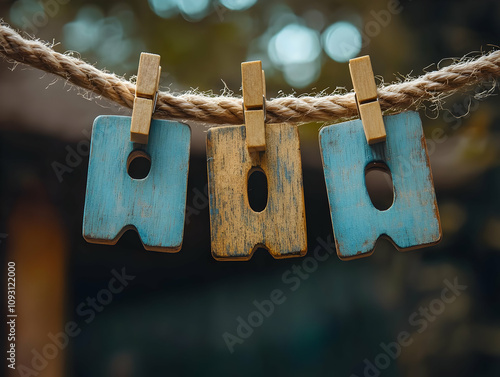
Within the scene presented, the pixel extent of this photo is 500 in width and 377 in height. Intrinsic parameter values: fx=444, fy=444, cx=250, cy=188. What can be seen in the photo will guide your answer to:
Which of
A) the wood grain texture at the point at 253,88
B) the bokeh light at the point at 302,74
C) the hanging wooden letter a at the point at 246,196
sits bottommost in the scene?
the hanging wooden letter a at the point at 246,196

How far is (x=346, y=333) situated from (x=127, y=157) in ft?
4.96

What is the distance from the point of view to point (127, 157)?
697 millimetres

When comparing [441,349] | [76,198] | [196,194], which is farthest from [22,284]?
[441,349]

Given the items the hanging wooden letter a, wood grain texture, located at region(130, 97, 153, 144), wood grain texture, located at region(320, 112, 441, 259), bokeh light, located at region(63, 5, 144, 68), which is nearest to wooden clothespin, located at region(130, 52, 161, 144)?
wood grain texture, located at region(130, 97, 153, 144)

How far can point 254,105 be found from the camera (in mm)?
706

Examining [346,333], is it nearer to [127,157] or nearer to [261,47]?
[261,47]

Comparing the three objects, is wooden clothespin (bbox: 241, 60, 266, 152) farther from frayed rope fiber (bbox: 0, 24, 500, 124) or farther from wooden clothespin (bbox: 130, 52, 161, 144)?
wooden clothespin (bbox: 130, 52, 161, 144)

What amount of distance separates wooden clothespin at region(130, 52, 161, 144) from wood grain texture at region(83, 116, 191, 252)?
0.08 ft

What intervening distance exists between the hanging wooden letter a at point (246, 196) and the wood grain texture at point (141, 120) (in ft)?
0.33

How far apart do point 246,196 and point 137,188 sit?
168 mm

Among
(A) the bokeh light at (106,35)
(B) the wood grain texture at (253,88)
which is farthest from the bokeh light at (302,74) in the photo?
(B) the wood grain texture at (253,88)

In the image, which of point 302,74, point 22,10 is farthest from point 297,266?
point 22,10

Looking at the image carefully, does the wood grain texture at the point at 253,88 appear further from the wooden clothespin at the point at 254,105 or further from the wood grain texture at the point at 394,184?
the wood grain texture at the point at 394,184

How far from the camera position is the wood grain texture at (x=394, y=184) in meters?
0.67
